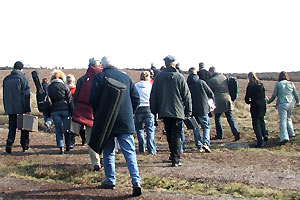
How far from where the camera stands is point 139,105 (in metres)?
10.6

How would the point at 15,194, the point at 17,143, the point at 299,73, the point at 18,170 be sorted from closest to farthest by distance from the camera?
the point at 15,194 → the point at 18,170 → the point at 17,143 → the point at 299,73

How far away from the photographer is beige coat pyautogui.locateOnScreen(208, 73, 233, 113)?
44.1 ft

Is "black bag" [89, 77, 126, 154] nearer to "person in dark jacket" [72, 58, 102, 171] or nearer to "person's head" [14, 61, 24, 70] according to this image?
"person in dark jacket" [72, 58, 102, 171]

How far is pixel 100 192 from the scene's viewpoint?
7223 millimetres

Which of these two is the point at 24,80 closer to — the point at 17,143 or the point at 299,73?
the point at 17,143

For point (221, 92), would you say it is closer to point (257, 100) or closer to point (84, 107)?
point (257, 100)

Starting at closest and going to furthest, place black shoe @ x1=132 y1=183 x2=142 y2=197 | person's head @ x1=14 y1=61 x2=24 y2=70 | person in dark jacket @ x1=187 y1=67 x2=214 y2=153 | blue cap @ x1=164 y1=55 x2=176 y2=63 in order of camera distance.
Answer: black shoe @ x1=132 y1=183 x2=142 y2=197, blue cap @ x1=164 y1=55 x2=176 y2=63, person's head @ x1=14 y1=61 x2=24 y2=70, person in dark jacket @ x1=187 y1=67 x2=214 y2=153

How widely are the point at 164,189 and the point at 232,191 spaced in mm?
1055

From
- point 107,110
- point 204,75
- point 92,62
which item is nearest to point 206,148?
point 204,75

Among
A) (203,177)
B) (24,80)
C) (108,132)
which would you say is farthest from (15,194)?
(24,80)

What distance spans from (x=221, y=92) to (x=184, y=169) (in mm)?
→ 4783

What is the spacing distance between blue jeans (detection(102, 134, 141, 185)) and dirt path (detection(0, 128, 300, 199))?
26 centimetres

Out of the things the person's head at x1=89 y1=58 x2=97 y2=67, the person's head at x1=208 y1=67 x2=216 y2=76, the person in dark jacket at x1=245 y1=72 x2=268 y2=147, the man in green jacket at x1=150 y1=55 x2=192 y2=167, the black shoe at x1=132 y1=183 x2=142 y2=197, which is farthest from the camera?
the person's head at x1=208 y1=67 x2=216 y2=76

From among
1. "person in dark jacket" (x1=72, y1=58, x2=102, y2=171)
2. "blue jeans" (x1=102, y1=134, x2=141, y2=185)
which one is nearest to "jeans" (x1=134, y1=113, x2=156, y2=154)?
"person in dark jacket" (x1=72, y1=58, x2=102, y2=171)
